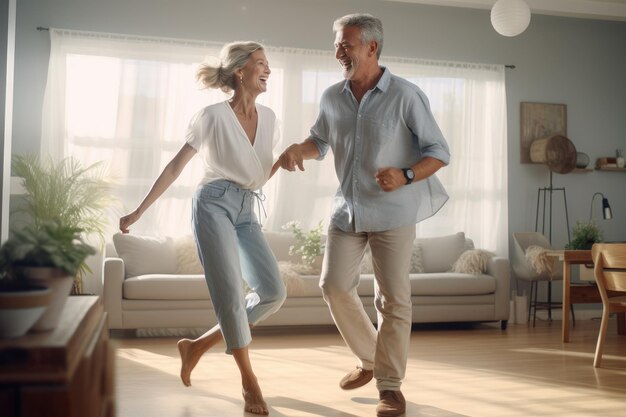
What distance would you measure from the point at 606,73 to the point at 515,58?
106cm

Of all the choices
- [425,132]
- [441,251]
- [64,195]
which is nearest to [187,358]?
[425,132]

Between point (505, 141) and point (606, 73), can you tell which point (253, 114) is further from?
point (606, 73)

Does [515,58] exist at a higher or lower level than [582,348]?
higher

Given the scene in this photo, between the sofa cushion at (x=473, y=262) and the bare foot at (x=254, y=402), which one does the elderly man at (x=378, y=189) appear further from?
the sofa cushion at (x=473, y=262)

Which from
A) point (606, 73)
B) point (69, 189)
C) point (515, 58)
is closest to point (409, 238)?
point (69, 189)

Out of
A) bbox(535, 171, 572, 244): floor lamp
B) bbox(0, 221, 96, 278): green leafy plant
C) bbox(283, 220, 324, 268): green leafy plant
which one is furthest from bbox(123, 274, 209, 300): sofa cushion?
bbox(0, 221, 96, 278): green leafy plant

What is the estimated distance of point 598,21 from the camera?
7.78m

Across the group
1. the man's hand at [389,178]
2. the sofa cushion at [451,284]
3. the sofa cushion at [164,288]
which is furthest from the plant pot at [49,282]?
the sofa cushion at [451,284]

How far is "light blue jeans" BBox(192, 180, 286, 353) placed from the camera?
9.19ft

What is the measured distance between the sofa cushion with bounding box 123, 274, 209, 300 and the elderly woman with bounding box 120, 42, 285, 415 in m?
2.37

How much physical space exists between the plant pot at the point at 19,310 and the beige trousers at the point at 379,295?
6.18 ft

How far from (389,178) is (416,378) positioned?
1.39 m

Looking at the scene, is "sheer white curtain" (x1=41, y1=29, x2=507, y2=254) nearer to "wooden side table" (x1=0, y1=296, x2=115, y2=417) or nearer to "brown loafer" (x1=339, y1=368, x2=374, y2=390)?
"brown loafer" (x1=339, y1=368, x2=374, y2=390)

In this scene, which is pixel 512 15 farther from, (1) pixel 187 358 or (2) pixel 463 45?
(1) pixel 187 358
